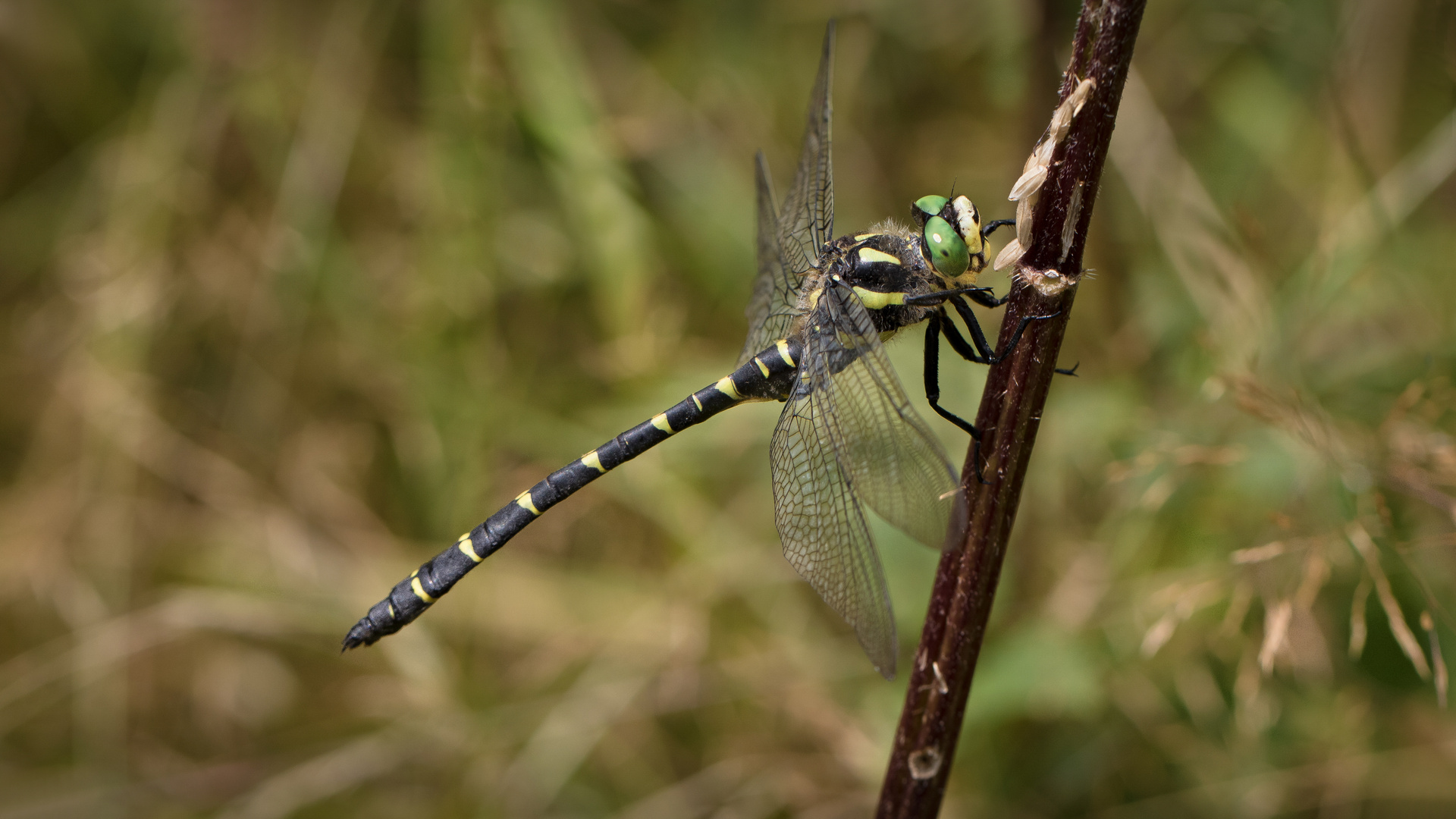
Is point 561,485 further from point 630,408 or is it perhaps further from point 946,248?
point 946,248

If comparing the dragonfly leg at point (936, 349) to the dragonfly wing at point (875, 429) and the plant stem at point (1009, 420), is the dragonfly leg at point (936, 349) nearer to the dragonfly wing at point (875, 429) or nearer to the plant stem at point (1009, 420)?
the dragonfly wing at point (875, 429)

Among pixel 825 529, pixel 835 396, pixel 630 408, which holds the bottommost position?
pixel 825 529

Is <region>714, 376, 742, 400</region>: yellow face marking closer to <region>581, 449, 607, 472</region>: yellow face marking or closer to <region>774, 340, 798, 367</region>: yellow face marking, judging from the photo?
<region>774, 340, 798, 367</region>: yellow face marking

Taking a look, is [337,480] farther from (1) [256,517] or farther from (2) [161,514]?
(2) [161,514]

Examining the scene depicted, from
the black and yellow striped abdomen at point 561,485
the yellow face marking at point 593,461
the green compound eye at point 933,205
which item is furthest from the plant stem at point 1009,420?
the yellow face marking at point 593,461

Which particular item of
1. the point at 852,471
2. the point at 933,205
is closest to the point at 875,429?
the point at 852,471
